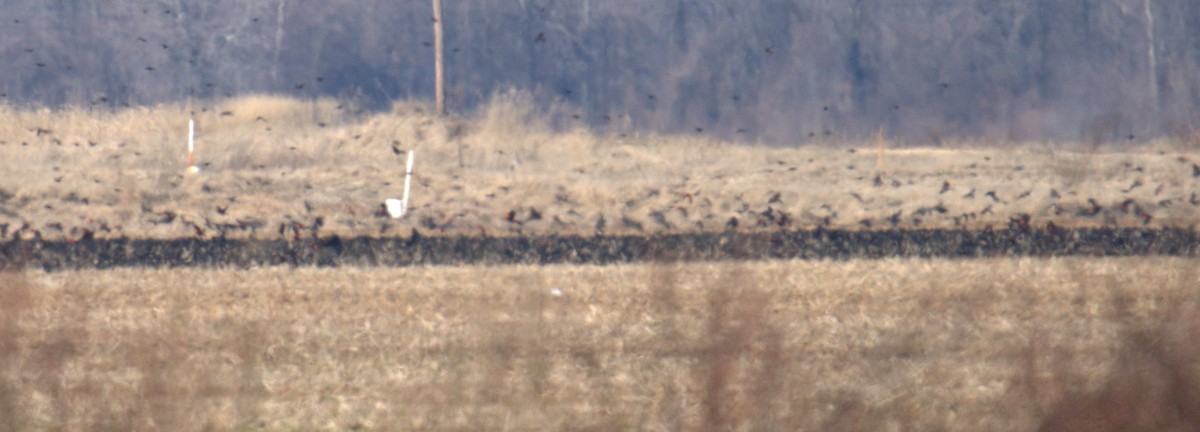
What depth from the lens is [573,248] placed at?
11.3m

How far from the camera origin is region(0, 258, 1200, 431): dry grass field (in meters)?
4.64

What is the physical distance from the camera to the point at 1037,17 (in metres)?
34.8

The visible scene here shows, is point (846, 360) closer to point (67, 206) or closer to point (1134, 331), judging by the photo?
point (1134, 331)

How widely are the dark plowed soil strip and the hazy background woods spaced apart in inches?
483

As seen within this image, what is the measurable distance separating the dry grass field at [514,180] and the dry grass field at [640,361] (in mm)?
5124

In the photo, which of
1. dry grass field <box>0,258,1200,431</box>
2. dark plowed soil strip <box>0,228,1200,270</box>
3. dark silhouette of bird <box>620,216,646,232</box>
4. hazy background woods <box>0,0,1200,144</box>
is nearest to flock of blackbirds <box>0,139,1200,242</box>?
dark silhouette of bird <box>620,216,646,232</box>

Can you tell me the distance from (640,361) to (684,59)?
97.7 ft

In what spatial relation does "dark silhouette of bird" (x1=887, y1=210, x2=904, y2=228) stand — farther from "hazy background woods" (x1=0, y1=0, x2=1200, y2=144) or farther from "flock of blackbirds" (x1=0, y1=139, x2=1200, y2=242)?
"hazy background woods" (x1=0, y1=0, x2=1200, y2=144)

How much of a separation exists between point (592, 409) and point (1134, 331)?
2.19 metres

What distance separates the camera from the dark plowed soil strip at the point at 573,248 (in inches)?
416

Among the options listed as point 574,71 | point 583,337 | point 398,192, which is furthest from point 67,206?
point 574,71

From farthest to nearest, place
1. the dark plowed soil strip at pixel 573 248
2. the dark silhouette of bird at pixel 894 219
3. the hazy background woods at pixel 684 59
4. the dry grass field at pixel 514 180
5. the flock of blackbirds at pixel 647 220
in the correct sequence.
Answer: the hazy background woods at pixel 684 59, the dry grass field at pixel 514 180, the dark silhouette of bird at pixel 894 219, the flock of blackbirds at pixel 647 220, the dark plowed soil strip at pixel 573 248

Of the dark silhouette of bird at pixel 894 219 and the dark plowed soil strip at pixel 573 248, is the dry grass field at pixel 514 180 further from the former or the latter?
the dark plowed soil strip at pixel 573 248

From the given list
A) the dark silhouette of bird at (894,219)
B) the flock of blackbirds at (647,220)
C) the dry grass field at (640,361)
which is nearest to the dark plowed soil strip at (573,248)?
the flock of blackbirds at (647,220)
